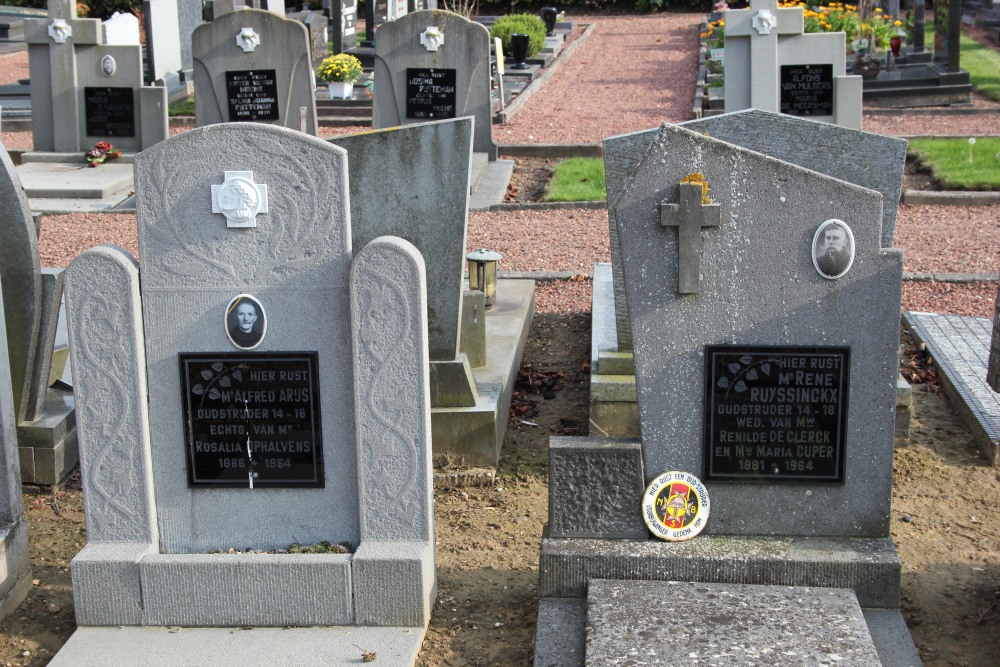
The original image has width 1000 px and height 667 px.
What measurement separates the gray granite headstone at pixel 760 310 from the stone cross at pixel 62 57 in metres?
11.9

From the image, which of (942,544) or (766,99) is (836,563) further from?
(766,99)

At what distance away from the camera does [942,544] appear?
5.60 meters

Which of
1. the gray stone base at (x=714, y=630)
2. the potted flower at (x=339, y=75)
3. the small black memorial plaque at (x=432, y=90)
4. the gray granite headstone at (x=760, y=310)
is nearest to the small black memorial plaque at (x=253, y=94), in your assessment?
the small black memorial plaque at (x=432, y=90)

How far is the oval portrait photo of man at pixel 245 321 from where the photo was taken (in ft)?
15.7

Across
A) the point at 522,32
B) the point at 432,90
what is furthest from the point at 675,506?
the point at 522,32

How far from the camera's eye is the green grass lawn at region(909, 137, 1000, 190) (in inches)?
505

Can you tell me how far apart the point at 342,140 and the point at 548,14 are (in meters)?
25.1

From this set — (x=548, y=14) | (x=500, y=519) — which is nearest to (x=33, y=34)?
(x=500, y=519)

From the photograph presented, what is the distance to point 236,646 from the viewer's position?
4.72 m

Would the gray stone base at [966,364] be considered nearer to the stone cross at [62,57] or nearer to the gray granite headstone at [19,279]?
the gray granite headstone at [19,279]

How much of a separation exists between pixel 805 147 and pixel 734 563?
8.13 ft

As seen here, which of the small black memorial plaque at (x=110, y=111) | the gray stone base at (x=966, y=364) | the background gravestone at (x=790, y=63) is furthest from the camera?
the small black memorial plaque at (x=110, y=111)

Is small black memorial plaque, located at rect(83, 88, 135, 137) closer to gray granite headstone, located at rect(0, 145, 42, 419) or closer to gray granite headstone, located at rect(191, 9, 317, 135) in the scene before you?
gray granite headstone, located at rect(191, 9, 317, 135)

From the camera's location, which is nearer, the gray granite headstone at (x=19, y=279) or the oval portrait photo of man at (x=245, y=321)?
the oval portrait photo of man at (x=245, y=321)
